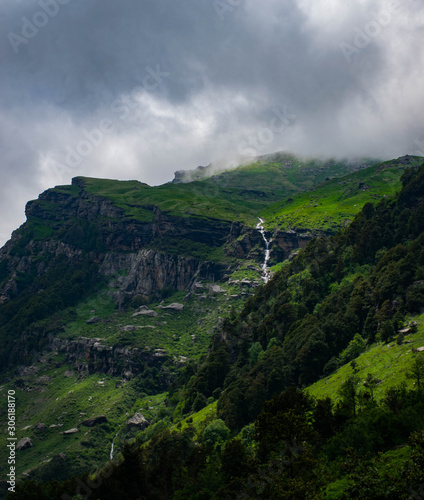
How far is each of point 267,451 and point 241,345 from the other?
83.0m

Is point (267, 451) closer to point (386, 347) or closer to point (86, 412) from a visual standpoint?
point (386, 347)

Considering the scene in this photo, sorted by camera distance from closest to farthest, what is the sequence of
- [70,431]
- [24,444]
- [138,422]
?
[24,444], [138,422], [70,431]

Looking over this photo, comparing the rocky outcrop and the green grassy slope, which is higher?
the green grassy slope

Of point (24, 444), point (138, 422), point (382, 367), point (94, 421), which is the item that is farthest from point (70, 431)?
point (382, 367)

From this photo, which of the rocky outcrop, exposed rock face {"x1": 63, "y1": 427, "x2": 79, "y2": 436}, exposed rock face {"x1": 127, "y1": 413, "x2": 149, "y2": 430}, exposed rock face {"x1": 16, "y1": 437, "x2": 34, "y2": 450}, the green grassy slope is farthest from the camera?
the rocky outcrop

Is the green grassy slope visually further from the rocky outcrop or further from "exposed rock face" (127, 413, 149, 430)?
the rocky outcrop

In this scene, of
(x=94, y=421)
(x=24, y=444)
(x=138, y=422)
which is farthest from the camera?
(x=94, y=421)

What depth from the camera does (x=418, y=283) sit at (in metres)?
101

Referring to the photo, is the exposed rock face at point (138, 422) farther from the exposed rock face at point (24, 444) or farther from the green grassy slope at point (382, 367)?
the green grassy slope at point (382, 367)

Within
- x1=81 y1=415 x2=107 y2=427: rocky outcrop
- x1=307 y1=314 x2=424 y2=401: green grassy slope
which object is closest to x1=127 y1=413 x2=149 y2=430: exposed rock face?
x1=81 y1=415 x2=107 y2=427: rocky outcrop

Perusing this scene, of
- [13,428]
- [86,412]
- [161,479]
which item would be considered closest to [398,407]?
[161,479]

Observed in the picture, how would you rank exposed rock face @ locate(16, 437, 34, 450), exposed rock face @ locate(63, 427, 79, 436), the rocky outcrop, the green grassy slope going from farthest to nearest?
the rocky outcrop
exposed rock face @ locate(63, 427, 79, 436)
exposed rock face @ locate(16, 437, 34, 450)
the green grassy slope

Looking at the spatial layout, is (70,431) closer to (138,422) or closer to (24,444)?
(24,444)

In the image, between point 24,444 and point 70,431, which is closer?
point 24,444
